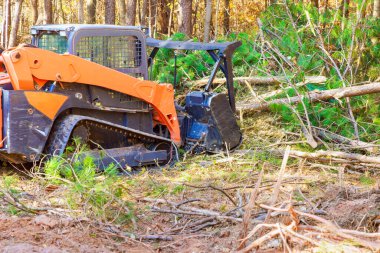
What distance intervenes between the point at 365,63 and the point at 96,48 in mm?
5371

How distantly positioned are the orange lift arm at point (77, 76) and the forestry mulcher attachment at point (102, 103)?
0.01m

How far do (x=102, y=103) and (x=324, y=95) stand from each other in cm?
355

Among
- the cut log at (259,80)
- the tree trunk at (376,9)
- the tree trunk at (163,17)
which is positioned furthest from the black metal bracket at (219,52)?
the tree trunk at (163,17)

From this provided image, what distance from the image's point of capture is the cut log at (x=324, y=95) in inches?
376

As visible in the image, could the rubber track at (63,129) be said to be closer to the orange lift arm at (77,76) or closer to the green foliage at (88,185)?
the green foliage at (88,185)

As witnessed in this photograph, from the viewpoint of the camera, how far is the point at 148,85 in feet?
29.2

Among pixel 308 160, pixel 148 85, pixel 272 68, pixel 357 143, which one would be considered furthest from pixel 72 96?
pixel 272 68

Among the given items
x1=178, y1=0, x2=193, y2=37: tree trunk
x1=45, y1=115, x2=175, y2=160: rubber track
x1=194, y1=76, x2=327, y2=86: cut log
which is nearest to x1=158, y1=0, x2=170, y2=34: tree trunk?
x1=178, y1=0, x2=193, y2=37: tree trunk

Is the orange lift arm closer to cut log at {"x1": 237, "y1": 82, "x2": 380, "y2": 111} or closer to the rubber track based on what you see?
the rubber track

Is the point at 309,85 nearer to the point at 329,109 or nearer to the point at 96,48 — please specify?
the point at 329,109

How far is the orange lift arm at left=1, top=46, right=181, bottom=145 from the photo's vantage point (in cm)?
755

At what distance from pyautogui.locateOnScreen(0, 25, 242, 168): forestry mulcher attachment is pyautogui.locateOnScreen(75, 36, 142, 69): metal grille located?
13 millimetres

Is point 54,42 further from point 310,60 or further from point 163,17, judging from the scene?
point 163,17

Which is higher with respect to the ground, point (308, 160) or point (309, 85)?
point (309, 85)
